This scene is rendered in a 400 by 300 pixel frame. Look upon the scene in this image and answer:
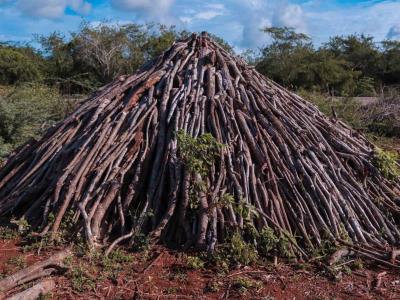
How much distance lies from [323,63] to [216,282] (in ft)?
68.5

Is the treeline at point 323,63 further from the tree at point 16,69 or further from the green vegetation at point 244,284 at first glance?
the green vegetation at point 244,284

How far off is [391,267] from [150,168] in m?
2.20

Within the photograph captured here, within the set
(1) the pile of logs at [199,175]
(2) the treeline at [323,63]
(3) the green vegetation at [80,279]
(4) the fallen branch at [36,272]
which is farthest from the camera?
(2) the treeline at [323,63]

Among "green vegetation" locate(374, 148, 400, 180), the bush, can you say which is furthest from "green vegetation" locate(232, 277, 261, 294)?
the bush

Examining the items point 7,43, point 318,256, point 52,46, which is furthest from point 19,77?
point 318,256

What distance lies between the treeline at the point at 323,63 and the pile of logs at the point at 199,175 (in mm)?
16586

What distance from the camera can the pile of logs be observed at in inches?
187

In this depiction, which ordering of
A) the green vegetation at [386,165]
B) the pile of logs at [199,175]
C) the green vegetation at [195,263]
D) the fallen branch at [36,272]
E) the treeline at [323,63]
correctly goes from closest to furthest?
the fallen branch at [36,272], the green vegetation at [195,263], the pile of logs at [199,175], the green vegetation at [386,165], the treeline at [323,63]

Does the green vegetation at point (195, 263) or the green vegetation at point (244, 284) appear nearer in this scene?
the green vegetation at point (244, 284)

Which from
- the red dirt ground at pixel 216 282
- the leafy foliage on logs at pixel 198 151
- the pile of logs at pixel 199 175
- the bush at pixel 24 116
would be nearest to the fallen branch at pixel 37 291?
the red dirt ground at pixel 216 282

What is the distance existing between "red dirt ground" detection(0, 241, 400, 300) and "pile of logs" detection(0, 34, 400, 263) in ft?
0.91

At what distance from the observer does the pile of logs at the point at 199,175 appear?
15.6 feet

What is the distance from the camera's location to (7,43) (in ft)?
103

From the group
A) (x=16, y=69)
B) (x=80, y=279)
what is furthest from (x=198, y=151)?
(x=16, y=69)
